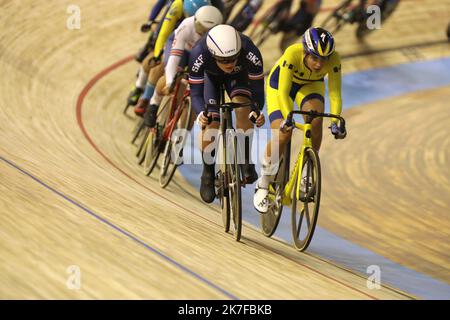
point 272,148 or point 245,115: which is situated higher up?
point 245,115

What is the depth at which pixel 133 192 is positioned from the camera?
588 cm

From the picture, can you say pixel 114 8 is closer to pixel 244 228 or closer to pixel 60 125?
pixel 60 125

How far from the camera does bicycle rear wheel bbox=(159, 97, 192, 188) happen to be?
21.2 ft

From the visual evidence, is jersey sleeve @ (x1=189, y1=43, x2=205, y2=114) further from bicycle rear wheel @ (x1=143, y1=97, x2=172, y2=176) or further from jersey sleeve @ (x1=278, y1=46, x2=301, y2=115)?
bicycle rear wheel @ (x1=143, y1=97, x2=172, y2=176)

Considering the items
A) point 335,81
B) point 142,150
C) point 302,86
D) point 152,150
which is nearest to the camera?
point 335,81

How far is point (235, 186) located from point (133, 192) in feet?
3.61

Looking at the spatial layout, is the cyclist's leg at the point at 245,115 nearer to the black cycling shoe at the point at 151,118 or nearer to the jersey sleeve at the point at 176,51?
the jersey sleeve at the point at 176,51

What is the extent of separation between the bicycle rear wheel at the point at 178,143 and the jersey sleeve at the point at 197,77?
3.45 ft

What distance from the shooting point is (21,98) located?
7.79 metres

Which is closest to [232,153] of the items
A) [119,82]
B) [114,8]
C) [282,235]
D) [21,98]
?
[282,235]

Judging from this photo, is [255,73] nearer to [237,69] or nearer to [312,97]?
[237,69]

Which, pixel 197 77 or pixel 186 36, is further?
pixel 186 36

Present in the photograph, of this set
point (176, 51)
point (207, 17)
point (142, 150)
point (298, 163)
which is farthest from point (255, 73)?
point (142, 150)

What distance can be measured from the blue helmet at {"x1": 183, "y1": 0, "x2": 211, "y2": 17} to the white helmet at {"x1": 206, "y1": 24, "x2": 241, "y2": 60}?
207 cm
